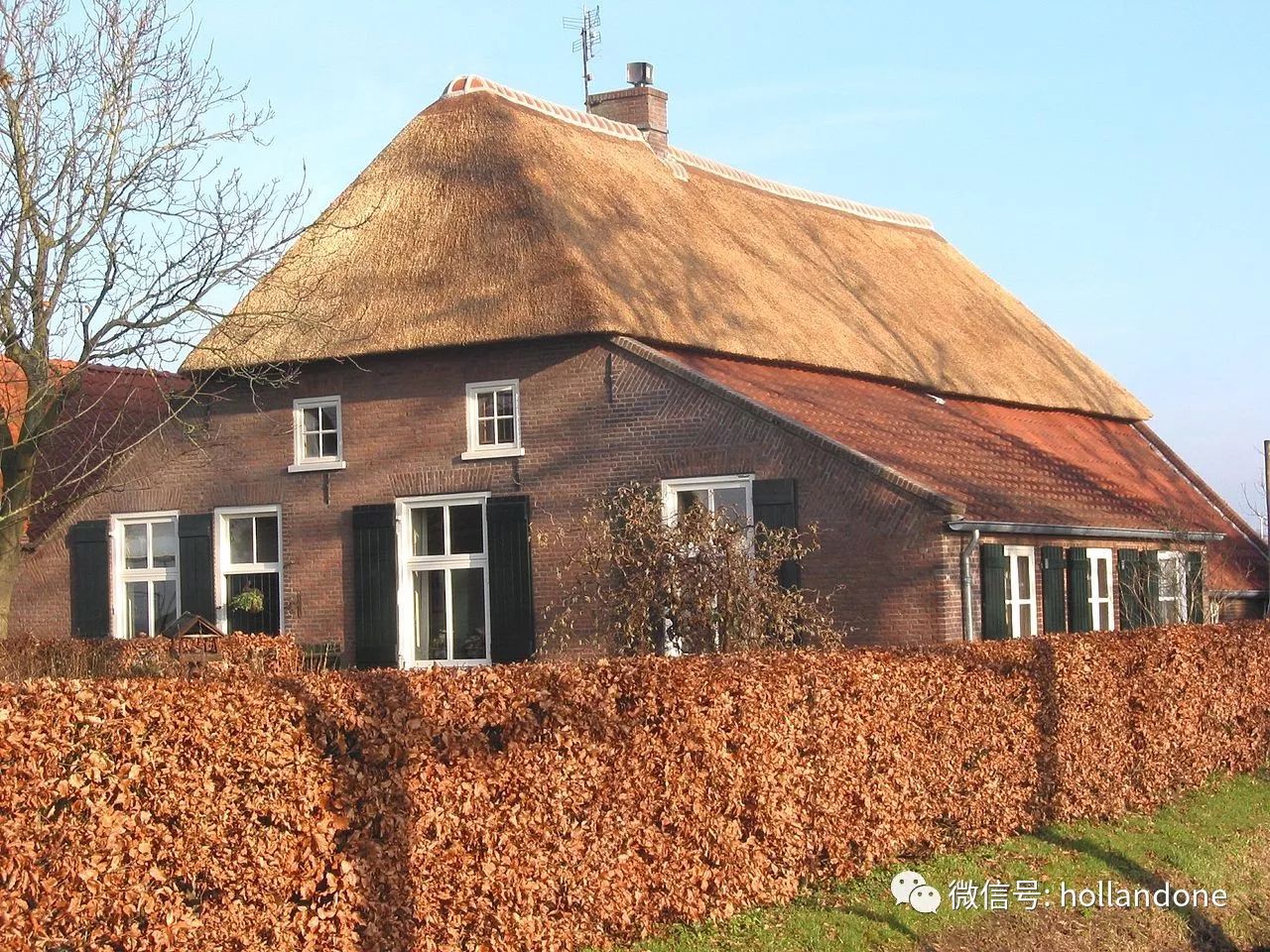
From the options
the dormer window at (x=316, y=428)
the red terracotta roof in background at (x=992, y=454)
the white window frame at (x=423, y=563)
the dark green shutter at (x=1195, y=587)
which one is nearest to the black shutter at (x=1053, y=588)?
the red terracotta roof in background at (x=992, y=454)

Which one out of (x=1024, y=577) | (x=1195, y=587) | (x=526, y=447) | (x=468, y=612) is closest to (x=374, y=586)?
(x=468, y=612)

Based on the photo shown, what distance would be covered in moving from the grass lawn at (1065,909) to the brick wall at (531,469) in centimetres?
442

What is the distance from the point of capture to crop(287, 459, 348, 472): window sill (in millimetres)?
20391

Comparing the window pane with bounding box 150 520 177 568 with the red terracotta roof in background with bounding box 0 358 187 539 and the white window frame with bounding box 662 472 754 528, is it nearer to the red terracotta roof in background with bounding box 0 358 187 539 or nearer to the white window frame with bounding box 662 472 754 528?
the red terracotta roof in background with bounding box 0 358 187 539

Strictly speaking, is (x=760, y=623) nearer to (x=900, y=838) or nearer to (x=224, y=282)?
(x=900, y=838)

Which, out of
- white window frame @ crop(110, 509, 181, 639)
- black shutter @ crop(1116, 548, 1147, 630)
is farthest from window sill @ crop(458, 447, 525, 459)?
black shutter @ crop(1116, 548, 1147, 630)

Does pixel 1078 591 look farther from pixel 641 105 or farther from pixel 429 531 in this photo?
pixel 641 105

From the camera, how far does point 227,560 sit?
21.0m


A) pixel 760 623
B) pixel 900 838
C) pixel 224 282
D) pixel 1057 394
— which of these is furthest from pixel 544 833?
pixel 1057 394

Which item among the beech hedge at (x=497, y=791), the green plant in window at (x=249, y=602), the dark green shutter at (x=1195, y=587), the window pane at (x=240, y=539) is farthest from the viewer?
the dark green shutter at (x=1195, y=587)

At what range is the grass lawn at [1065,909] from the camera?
9.09 m

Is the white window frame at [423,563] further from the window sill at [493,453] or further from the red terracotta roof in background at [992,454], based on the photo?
the red terracotta roof in background at [992,454]

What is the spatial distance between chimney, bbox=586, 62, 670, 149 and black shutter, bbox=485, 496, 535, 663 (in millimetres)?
9318

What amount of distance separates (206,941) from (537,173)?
16.0 meters
